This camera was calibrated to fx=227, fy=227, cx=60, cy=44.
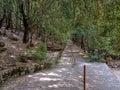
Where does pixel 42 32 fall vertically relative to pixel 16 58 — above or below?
above

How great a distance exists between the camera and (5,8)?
15188 mm

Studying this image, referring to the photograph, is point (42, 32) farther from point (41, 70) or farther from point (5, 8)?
point (41, 70)

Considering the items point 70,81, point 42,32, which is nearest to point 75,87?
point 70,81

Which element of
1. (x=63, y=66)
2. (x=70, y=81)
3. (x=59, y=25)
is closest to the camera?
(x=70, y=81)

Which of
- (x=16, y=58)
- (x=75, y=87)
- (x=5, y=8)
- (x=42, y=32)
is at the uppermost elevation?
(x=5, y=8)

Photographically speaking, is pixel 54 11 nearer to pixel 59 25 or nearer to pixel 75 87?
pixel 59 25

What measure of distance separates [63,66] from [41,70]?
143 cm

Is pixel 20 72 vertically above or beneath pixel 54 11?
beneath

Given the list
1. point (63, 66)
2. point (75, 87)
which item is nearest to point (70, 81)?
point (75, 87)

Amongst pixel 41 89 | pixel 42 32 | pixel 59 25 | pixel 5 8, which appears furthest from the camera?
pixel 59 25

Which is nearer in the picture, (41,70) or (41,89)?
(41,89)

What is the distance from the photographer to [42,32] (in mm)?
19500

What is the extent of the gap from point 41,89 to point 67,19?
14859 mm

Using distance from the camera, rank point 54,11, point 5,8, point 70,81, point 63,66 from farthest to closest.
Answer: point 54,11, point 5,8, point 63,66, point 70,81
